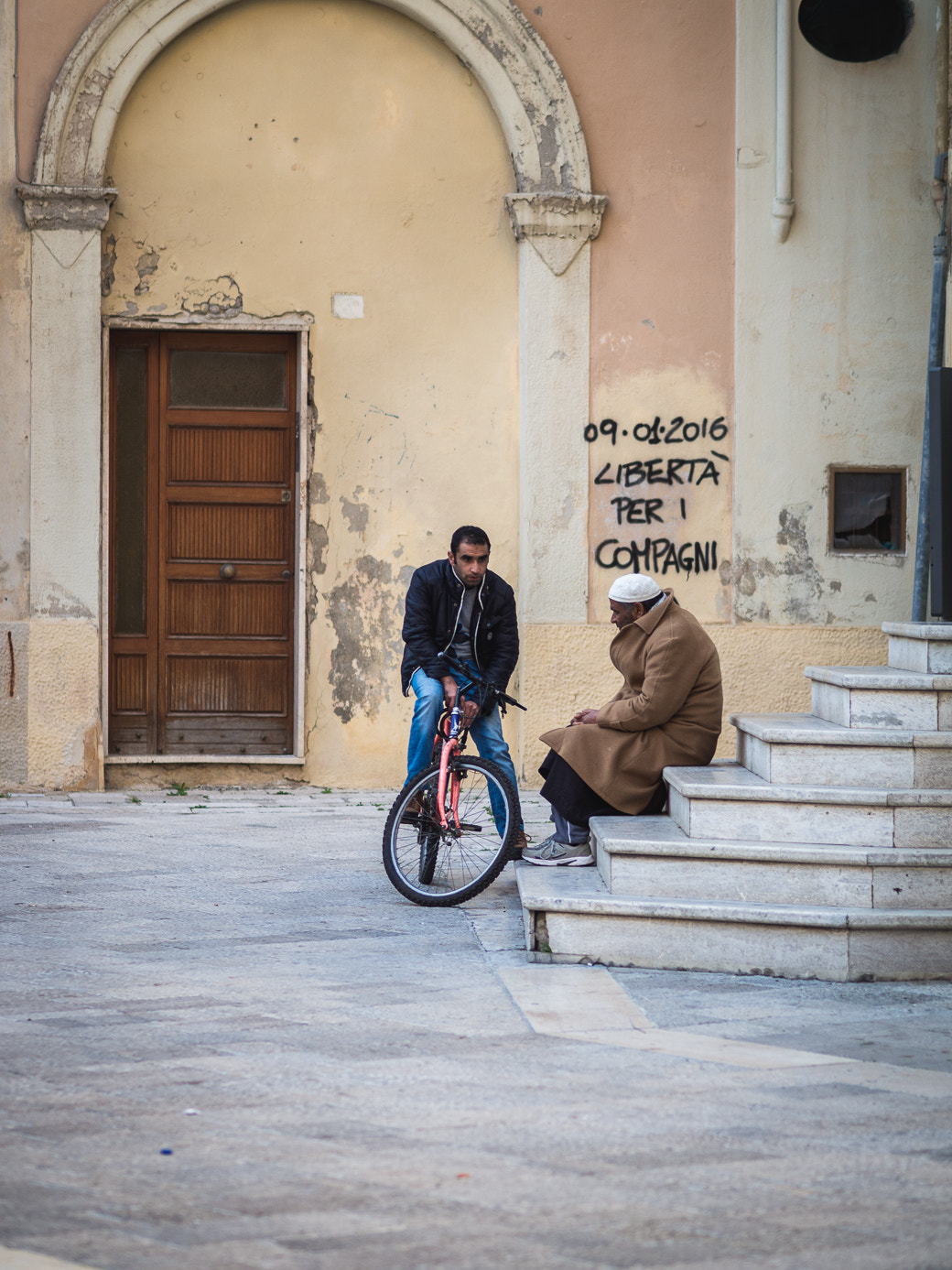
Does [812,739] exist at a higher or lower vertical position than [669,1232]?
higher

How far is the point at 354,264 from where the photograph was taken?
10.6 metres

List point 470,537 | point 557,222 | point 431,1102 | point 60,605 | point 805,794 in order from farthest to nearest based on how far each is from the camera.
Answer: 1. point 557,222
2. point 60,605
3. point 470,537
4. point 805,794
5. point 431,1102

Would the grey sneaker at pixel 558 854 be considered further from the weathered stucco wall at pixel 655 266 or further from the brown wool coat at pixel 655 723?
the weathered stucco wall at pixel 655 266

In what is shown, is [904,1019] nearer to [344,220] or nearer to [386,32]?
[344,220]

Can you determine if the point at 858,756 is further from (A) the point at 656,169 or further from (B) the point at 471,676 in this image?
(A) the point at 656,169

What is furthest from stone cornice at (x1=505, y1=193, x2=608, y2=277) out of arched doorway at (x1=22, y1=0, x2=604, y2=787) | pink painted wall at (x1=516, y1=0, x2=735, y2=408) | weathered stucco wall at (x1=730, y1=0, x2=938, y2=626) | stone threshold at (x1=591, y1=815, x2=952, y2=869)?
stone threshold at (x1=591, y1=815, x2=952, y2=869)

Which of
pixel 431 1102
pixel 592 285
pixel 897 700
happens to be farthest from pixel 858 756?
pixel 592 285

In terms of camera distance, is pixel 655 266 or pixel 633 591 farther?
pixel 655 266

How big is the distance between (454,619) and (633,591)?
3.35 feet

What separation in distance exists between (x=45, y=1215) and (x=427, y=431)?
782 cm

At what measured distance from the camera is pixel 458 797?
6895 mm

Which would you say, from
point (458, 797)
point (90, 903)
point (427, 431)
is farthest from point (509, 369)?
point (90, 903)

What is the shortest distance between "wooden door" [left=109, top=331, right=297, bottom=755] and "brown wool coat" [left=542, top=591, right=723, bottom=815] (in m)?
4.30

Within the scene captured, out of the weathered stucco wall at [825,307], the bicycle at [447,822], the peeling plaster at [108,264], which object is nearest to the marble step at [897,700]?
the bicycle at [447,822]
